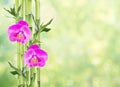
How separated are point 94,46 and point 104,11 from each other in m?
0.19

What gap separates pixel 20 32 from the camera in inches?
47.8

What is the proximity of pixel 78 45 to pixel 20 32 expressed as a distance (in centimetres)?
74

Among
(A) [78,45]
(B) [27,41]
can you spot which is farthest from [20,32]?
(A) [78,45]

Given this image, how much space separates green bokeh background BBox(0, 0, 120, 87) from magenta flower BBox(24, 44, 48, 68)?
0.69 meters

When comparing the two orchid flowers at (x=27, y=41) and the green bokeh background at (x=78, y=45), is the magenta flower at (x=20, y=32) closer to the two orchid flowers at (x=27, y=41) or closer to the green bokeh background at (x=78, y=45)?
the two orchid flowers at (x=27, y=41)

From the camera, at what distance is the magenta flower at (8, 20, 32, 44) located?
1.20 metres

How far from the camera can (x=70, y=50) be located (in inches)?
75.2

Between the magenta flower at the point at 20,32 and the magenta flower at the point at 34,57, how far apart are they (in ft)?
0.12

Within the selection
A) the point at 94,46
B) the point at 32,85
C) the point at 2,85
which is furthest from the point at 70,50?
the point at 32,85

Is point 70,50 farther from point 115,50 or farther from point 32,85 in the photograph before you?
point 32,85

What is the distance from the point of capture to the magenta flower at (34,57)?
1197mm

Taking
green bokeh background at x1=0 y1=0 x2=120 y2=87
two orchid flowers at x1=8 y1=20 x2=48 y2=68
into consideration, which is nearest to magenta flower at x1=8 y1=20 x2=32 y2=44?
two orchid flowers at x1=8 y1=20 x2=48 y2=68

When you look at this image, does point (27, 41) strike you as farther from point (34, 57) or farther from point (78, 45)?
point (78, 45)

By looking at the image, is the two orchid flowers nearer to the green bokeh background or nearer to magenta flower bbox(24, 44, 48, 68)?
magenta flower bbox(24, 44, 48, 68)
